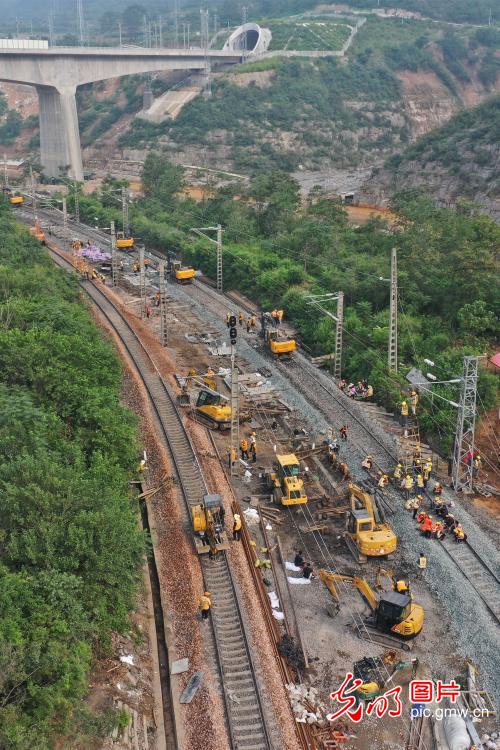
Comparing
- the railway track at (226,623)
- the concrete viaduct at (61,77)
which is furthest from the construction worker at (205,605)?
the concrete viaduct at (61,77)

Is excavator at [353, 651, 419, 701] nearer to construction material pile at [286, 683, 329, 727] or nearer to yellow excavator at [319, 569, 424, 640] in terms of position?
yellow excavator at [319, 569, 424, 640]

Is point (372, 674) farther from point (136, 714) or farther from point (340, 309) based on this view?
point (340, 309)

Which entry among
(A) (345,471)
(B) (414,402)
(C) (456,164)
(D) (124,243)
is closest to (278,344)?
(B) (414,402)

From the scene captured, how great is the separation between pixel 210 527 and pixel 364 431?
12.8 m

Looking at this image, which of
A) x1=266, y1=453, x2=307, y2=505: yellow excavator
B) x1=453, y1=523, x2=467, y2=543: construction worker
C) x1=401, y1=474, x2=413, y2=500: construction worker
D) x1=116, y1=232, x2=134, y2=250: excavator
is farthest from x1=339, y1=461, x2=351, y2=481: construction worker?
x1=116, y1=232, x2=134, y2=250: excavator

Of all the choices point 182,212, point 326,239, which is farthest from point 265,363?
point 182,212

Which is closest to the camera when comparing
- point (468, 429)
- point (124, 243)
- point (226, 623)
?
point (226, 623)

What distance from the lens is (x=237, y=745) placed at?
1994 centimetres

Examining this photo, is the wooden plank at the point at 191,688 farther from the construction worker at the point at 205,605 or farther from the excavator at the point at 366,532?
the excavator at the point at 366,532

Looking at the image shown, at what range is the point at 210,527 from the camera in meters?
28.2

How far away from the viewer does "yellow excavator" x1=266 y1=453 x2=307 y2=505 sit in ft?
104

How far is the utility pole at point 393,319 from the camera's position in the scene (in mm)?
38594

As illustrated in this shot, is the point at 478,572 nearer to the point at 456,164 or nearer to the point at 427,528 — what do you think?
the point at 427,528

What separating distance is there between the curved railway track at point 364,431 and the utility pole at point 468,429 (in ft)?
10.6
